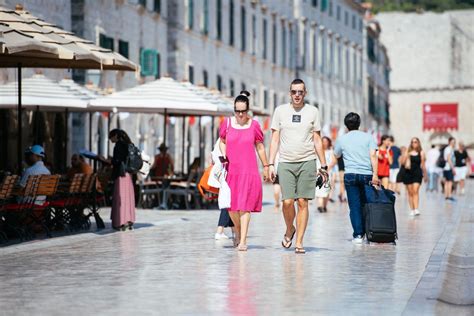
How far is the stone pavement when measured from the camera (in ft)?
35.2

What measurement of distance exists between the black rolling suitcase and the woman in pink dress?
191 centimetres

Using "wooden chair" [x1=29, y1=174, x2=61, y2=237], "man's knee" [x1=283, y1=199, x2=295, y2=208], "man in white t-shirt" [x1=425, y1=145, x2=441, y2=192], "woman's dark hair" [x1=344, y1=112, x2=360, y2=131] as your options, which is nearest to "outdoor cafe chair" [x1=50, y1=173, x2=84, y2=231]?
"wooden chair" [x1=29, y1=174, x2=61, y2=237]

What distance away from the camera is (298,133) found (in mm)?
16312

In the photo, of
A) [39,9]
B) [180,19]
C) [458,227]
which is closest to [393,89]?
[180,19]

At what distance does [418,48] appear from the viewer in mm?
120938

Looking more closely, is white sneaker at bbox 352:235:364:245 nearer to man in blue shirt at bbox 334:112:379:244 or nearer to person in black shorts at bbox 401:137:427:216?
man in blue shirt at bbox 334:112:379:244

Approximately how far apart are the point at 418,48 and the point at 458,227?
324 feet

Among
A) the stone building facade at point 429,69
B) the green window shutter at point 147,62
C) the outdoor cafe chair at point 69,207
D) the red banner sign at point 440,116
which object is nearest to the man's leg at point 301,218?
the outdoor cafe chair at point 69,207

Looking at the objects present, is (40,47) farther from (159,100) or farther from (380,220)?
(159,100)

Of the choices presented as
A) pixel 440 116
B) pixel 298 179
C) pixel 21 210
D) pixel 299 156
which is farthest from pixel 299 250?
pixel 440 116

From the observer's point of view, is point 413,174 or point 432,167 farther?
point 432,167

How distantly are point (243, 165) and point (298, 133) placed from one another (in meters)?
0.78

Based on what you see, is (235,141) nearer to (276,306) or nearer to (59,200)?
(59,200)

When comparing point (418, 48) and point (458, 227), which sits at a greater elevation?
point (418, 48)
